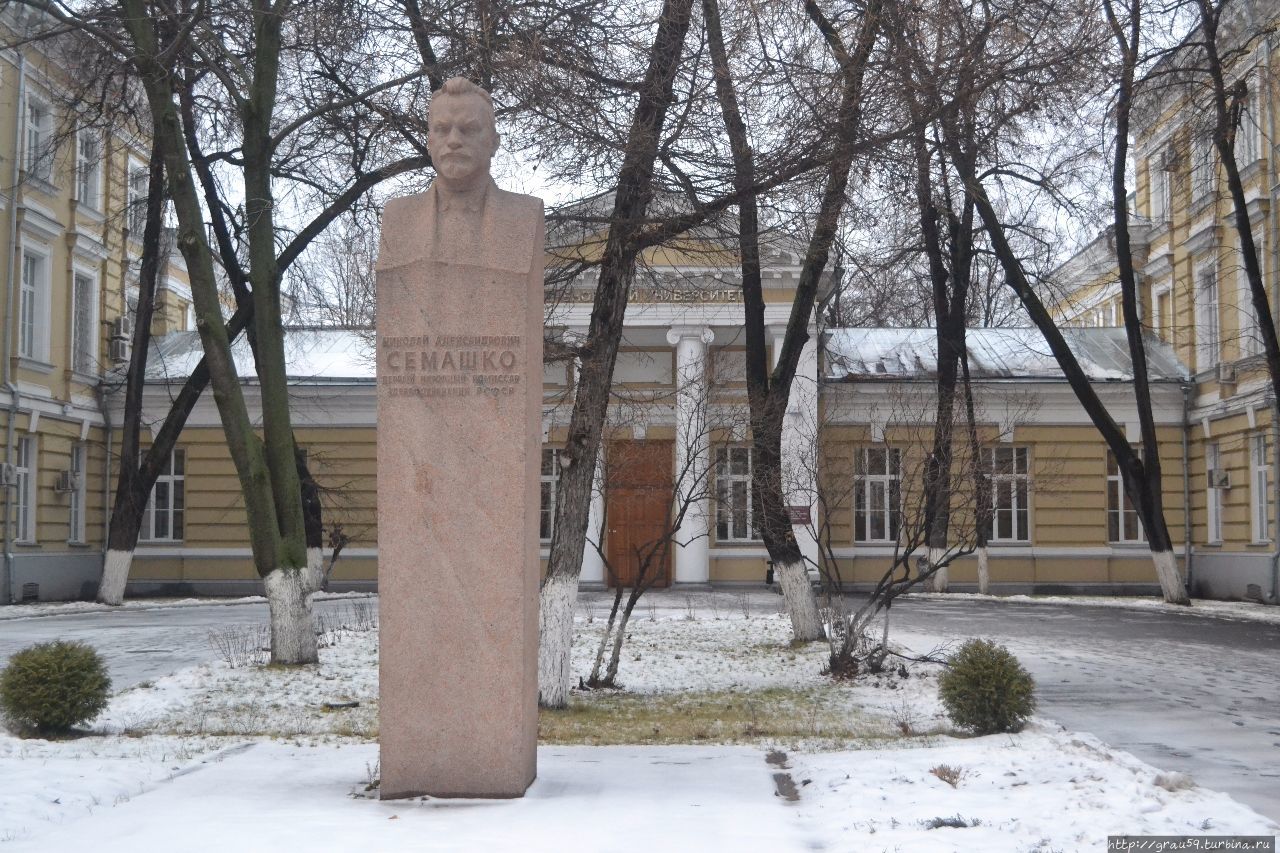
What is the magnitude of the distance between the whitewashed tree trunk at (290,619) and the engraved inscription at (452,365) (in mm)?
6838

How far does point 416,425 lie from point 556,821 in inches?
80.6

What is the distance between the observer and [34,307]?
25156 millimetres

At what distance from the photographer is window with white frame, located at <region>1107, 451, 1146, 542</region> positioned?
28.8 metres

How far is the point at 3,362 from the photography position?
2369 cm

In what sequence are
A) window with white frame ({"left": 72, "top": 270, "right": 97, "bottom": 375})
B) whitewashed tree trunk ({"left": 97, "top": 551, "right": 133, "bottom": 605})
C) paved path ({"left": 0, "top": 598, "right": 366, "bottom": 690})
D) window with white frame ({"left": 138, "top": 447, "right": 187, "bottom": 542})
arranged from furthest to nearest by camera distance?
window with white frame ({"left": 138, "top": 447, "right": 187, "bottom": 542}) < window with white frame ({"left": 72, "top": 270, "right": 97, "bottom": 375}) < whitewashed tree trunk ({"left": 97, "top": 551, "right": 133, "bottom": 605}) < paved path ({"left": 0, "top": 598, "right": 366, "bottom": 690})

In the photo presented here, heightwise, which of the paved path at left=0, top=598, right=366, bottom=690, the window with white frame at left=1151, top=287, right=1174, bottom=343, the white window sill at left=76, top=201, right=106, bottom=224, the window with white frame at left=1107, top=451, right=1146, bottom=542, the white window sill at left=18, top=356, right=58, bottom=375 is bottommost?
the paved path at left=0, top=598, right=366, bottom=690

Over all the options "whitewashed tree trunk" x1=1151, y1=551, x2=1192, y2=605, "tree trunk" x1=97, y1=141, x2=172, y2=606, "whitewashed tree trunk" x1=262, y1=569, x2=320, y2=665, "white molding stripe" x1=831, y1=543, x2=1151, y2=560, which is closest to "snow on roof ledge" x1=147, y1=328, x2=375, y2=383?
"tree trunk" x1=97, y1=141, x2=172, y2=606

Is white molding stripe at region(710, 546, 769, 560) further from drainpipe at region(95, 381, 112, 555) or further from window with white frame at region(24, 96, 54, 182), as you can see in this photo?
window with white frame at region(24, 96, 54, 182)

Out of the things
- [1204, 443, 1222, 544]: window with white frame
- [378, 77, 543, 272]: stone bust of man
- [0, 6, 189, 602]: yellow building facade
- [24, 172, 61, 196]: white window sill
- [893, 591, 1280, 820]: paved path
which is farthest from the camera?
[1204, 443, 1222, 544]: window with white frame

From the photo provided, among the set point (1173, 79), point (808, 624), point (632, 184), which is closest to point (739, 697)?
point (808, 624)

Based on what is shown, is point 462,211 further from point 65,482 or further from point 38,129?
point 65,482

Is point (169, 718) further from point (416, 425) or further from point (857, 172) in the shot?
point (857, 172)

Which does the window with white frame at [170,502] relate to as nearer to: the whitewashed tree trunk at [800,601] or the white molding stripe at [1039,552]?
the white molding stripe at [1039,552]

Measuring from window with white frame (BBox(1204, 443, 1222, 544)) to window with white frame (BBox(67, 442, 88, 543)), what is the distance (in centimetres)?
2378
